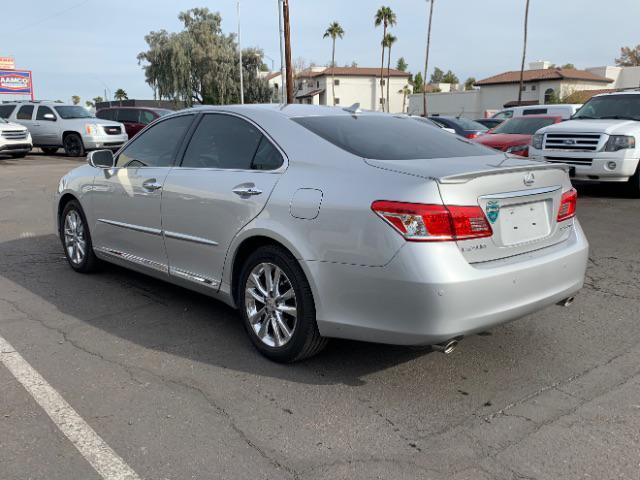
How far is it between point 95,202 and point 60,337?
164cm

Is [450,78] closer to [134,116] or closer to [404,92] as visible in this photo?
[404,92]

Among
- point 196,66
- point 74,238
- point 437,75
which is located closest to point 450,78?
point 437,75

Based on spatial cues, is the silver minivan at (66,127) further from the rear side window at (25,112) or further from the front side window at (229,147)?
the front side window at (229,147)

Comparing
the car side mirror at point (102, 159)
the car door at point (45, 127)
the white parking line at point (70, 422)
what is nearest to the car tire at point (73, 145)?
the car door at point (45, 127)

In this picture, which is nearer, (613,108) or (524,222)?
(524,222)

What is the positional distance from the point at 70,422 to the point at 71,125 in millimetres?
20683

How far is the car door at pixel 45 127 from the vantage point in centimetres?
2220

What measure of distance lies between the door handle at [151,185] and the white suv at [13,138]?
710 inches

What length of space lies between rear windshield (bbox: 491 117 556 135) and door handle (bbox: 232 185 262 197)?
1080cm

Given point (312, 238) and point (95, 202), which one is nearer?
point (312, 238)

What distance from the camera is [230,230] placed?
4.01m

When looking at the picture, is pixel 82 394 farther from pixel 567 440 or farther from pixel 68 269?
pixel 68 269

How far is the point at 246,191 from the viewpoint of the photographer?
3.93 metres

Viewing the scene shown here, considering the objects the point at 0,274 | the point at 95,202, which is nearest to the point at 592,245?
the point at 95,202
